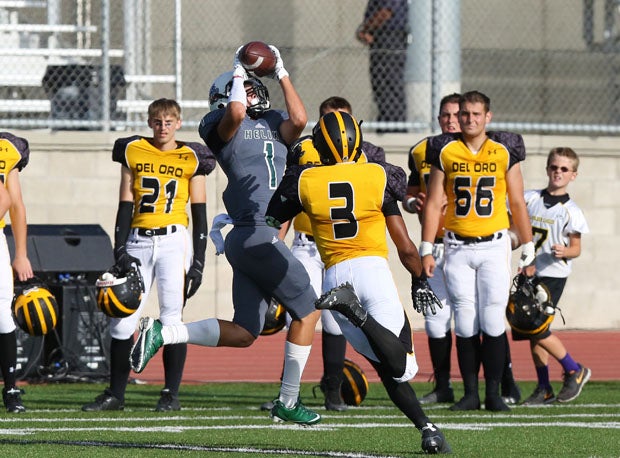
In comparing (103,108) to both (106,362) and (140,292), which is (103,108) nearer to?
(106,362)

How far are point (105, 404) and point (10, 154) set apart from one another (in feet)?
5.50

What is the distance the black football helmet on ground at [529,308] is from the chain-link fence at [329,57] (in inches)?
201

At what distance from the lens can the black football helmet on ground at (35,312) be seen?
920cm

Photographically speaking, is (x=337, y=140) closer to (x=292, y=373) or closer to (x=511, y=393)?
(x=292, y=373)

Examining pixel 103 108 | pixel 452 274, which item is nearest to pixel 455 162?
pixel 452 274

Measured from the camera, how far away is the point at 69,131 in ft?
47.0

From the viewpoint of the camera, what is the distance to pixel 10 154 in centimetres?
912

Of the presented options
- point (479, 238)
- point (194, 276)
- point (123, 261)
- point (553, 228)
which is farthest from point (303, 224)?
point (553, 228)

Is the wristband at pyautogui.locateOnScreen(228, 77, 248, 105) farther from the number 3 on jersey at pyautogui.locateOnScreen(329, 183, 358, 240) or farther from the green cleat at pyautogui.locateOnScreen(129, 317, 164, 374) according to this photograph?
the green cleat at pyautogui.locateOnScreen(129, 317, 164, 374)

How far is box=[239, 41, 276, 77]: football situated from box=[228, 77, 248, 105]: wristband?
10 cm

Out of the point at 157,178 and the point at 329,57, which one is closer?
the point at 157,178

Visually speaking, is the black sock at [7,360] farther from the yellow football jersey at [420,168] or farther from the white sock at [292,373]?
the yellow football jersey at [420,168]

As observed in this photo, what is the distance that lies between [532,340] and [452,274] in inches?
44.8

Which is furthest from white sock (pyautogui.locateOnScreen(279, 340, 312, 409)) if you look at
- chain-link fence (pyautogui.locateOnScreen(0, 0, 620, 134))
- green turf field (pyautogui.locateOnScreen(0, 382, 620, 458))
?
chain-link fence (pyautogui.locateOnScreen(0, 0, 620, 134))
